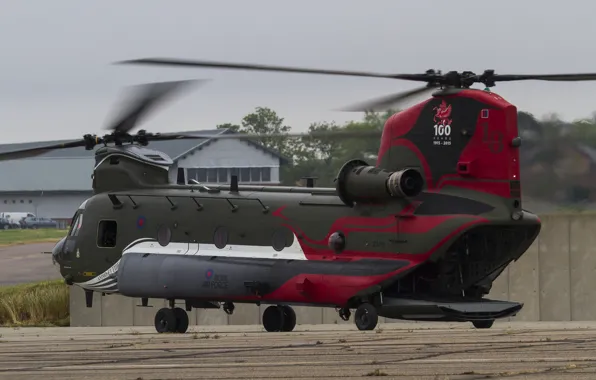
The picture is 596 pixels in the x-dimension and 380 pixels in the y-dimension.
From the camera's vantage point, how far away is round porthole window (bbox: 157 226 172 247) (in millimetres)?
30453

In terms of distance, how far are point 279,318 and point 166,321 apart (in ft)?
8.71

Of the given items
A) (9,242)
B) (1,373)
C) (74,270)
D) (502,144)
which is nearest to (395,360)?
(1,373)

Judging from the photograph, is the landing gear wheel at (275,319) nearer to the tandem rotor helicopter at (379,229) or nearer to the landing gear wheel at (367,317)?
the tandem rotor helicopter at (379,229)

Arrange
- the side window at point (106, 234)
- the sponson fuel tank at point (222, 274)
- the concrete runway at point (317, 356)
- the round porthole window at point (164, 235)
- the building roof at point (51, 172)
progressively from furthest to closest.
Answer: the building roof at point (51, 172) → the side window at point (106, 234) → the round porthole window at point (164, 235) → the sponson fuel tank at point (222, 274) → the concrete runway at point (317, 356)

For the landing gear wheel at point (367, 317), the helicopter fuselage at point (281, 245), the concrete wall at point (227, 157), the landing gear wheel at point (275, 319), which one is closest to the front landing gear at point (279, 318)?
the landing gear wheel at point (275, 319)

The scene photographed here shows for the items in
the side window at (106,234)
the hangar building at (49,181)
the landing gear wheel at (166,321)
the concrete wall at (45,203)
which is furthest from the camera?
the concrete wall at (45,203)

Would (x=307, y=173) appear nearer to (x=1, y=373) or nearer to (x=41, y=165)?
(x=1, y=373)

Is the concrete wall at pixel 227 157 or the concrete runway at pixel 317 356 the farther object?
the concrete wall at pixel 227 157

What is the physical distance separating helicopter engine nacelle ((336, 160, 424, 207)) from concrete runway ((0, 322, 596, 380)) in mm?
2918

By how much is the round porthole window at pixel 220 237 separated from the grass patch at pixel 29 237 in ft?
151

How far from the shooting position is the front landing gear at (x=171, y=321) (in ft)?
98.5

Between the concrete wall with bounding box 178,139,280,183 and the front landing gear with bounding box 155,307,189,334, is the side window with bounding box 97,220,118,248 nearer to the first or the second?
the front landing gear with bounding box 155,307,189,334

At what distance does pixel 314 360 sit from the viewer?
60.1 ft

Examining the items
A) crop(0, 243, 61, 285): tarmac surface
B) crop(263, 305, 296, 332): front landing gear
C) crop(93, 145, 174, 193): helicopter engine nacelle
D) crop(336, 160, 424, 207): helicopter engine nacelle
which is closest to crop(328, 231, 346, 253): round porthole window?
crop(336, 160, 424, 207): helicopter engine nacelle
